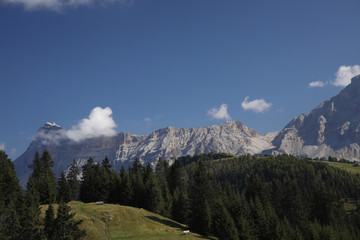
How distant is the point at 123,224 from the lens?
317 feet

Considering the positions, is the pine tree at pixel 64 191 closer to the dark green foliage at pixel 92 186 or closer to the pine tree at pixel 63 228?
the dark green foliage at pixel 92 186

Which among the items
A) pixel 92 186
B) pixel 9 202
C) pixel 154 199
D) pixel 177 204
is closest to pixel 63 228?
pixel 9 202

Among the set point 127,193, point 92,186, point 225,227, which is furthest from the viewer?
point 92,186

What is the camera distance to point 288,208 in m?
147

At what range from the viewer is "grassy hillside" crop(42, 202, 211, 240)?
89312mm

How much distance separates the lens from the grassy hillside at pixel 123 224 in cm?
8931

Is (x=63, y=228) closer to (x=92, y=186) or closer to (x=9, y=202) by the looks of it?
(x=9, y=202)

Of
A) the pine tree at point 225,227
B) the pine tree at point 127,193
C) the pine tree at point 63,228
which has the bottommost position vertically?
the pine tree at point 225,227

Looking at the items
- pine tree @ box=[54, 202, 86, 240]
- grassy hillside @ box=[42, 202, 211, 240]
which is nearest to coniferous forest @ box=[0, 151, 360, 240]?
pine tree @ box=[54, 202, 86, 240]

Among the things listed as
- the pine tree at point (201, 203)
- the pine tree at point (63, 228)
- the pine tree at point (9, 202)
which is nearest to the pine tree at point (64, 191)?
the pine tree at point (9, 202)

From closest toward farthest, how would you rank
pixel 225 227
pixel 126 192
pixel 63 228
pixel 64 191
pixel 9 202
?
pixel 63 228 < pixel 225 227 < pixel 9 202 < pixel 126 192 < pixel 64 191

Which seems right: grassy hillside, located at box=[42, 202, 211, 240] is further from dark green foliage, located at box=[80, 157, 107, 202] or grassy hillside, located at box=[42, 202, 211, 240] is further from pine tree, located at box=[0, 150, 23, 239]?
dark green foliage, located at box=[80, 157, 107, 202]

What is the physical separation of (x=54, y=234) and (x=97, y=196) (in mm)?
64239

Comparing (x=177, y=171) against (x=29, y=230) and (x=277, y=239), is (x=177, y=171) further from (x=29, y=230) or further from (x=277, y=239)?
(x=29, y=230)
